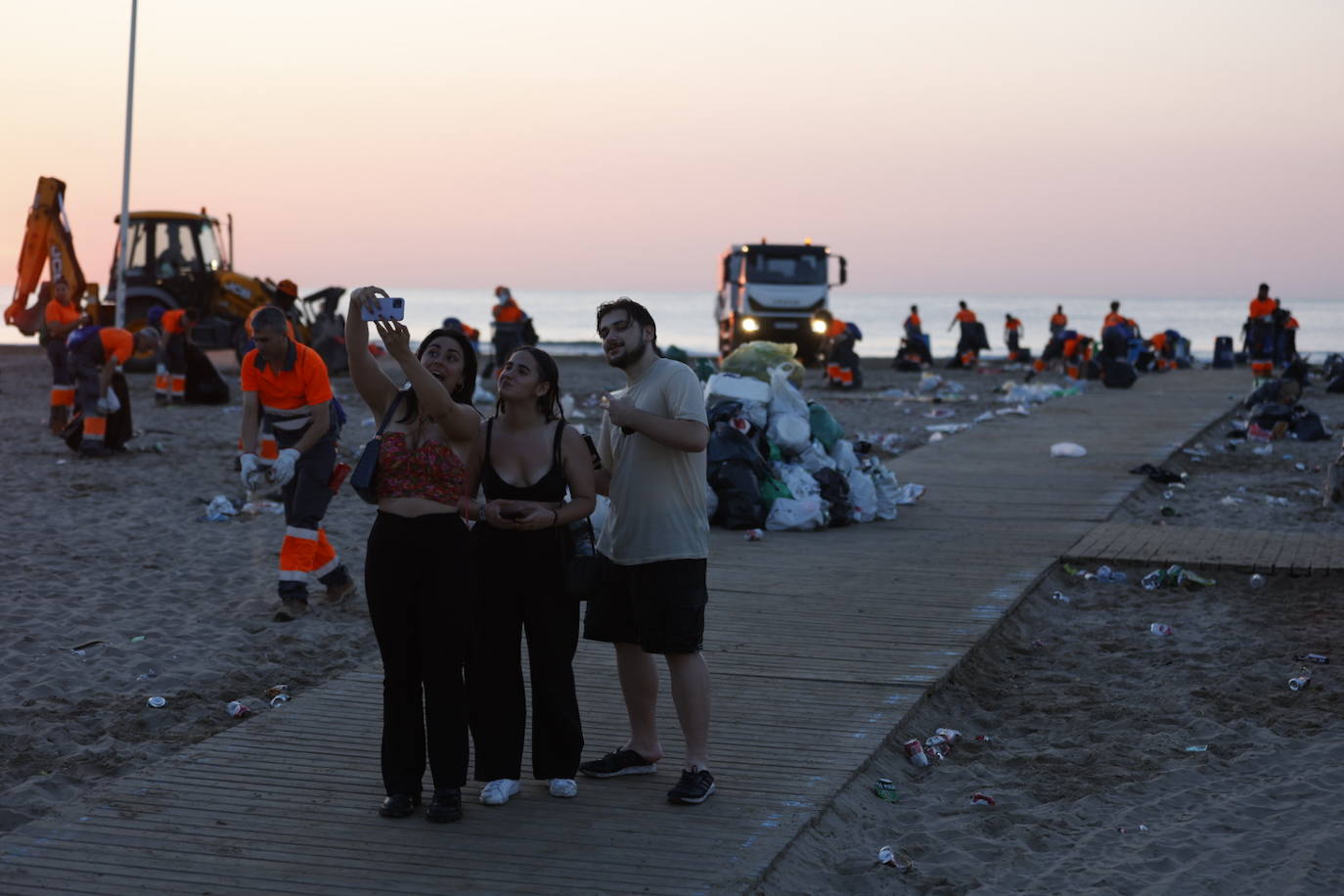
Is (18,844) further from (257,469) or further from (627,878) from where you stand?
(257,469)

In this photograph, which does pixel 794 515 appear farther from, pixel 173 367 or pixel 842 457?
pixel 173 367

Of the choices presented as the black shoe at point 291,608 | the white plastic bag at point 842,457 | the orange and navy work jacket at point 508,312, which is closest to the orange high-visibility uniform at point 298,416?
the black shoe at point 291,608

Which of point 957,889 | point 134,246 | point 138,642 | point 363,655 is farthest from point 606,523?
point 134,246

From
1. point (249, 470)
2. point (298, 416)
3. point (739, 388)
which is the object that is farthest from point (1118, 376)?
point (249, 470)

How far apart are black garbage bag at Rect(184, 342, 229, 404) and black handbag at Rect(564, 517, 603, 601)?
656 inches

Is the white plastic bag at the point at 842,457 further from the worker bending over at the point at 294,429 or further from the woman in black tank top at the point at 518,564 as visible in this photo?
the woman in black tank top at the point at 518,564

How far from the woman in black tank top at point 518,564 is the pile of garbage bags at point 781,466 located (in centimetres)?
534

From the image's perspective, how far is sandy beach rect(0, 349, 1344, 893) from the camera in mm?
4496

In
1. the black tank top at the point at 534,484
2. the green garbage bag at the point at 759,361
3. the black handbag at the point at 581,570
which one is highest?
the green garbage bag at the point at 759,361

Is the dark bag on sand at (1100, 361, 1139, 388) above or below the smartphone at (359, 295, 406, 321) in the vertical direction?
below

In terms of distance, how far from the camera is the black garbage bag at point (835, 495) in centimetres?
1016

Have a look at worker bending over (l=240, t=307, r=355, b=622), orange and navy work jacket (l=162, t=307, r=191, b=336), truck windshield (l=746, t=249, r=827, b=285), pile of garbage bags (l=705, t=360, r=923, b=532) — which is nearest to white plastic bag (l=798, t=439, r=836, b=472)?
pile of garbage bags (l=705, t=360, r=923, b=532)

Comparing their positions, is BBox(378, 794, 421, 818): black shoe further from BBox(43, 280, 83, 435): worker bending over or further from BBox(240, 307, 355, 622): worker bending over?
BBox(43, 280, 83, 435): worker bending over

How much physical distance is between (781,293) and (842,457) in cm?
1942
